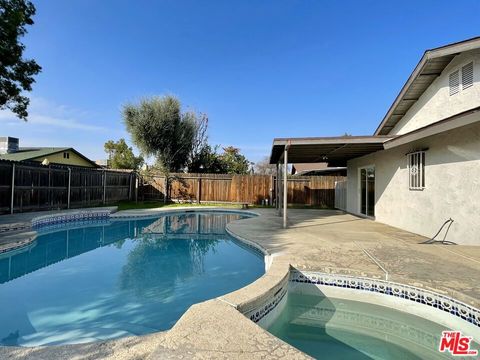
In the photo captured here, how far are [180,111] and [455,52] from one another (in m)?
19.0

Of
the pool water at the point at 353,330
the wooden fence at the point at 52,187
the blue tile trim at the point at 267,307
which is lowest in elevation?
the pool water at the point at 353,330

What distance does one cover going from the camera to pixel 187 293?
4699mm

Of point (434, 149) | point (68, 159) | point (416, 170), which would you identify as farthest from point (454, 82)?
point (68, 159)

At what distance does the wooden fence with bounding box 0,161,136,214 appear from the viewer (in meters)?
10.7

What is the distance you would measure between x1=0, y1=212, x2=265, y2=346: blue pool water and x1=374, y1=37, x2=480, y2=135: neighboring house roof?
23.6 feet

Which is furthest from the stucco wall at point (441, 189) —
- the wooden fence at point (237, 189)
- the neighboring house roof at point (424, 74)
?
the wooden fence at point (237, 189)

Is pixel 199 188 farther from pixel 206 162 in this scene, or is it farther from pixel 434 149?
pixel 434 149

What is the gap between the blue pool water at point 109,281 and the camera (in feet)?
11.9

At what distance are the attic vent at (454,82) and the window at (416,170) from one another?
1788 mm

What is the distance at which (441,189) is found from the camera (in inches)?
279

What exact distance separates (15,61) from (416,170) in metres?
16.2

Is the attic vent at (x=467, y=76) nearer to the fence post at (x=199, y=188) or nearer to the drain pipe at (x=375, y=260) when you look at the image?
the drain pipe at (x=375, y=260)

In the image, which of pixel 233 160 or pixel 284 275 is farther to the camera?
pixel 233 160

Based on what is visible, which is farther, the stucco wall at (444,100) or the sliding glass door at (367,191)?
the sliding glass door at (367,191)
